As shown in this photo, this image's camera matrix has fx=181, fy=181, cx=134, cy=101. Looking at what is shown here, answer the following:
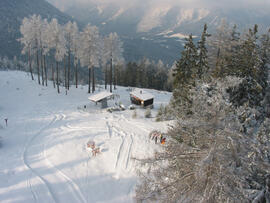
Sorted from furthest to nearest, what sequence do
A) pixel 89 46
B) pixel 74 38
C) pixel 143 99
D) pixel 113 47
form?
pixel 113 47 < pixel 74 38 < pixel 89 46 < pixel 143 99

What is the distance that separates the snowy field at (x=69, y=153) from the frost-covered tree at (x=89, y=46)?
10.9 meters

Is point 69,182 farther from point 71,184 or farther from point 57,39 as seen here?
point 57,39

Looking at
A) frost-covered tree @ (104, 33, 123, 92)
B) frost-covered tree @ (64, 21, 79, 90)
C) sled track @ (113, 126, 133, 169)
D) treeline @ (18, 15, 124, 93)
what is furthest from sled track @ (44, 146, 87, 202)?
frost-covered tree @ (64, 21, 79, 90)

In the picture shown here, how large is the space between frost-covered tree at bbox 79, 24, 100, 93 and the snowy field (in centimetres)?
1090

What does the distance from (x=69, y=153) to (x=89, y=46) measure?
22.4 m

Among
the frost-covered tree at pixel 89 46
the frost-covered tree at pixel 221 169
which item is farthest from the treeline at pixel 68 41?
the frost-covered tree at pixel 221 169

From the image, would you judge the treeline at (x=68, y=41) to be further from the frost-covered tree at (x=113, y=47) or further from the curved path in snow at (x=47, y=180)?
the curved path in snow at (x=47, y=180)

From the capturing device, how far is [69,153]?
13.4m

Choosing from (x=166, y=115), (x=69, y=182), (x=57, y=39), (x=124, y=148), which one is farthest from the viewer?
(x=57, y=39)

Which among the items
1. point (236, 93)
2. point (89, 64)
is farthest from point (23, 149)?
point (89, 64)

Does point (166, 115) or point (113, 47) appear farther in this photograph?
point (113, 47)

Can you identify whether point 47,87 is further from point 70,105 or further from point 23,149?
point 23,149

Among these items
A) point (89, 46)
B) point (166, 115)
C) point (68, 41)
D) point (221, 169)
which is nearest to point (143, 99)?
point (89, 46)

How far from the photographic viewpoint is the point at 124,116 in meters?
21.7
